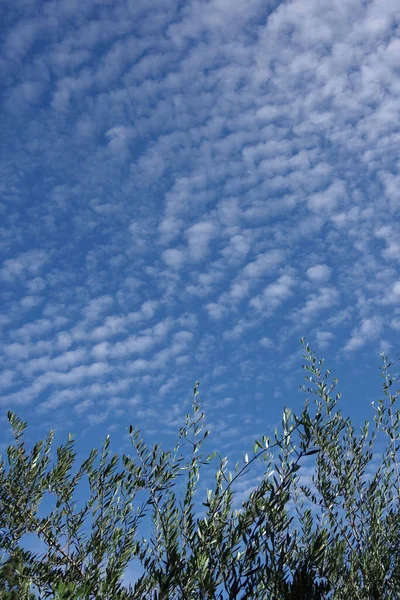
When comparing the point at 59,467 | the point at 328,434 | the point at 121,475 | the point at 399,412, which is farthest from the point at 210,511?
the point at 399,412

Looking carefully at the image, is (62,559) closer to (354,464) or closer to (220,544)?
(220,544)

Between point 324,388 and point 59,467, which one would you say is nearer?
point 59,467

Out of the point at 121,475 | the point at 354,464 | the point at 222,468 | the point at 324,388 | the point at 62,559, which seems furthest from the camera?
the point at 324,388

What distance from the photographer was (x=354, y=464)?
9.62m

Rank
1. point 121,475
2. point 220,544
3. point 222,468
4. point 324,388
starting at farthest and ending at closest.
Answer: point 324,388 → point 121,475 → point 222,468 → point 220,544

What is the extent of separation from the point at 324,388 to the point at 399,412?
1.33 meters

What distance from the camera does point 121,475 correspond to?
8.30 m

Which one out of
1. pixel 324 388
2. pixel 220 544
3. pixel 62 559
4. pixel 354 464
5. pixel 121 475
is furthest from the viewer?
pixel 324 388

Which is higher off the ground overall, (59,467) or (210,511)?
(59,467)

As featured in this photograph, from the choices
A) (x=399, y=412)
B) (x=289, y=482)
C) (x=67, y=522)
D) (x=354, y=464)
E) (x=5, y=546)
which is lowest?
(x=5, y=546)

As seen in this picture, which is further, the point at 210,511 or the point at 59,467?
the point at 59,467

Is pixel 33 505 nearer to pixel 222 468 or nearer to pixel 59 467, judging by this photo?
pixel 59 467

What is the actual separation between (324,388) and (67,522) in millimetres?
4952

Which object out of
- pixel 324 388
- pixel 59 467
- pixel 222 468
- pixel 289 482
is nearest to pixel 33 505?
pixel 59 467
